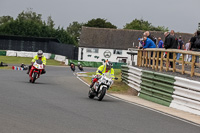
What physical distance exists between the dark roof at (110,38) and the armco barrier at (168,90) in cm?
6626

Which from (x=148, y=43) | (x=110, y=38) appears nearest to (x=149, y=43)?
(x=148, y=43)

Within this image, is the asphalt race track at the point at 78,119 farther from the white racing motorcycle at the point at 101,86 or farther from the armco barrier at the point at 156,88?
the armco barrier at the point at 156,88

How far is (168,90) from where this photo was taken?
16188 millimetres

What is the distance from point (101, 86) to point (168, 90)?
222 centimetres

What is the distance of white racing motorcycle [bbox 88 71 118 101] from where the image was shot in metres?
15.9

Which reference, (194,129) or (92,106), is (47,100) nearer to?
(92,106)

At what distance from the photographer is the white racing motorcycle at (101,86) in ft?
52.1

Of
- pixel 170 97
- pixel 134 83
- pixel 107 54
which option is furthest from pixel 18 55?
pixel 170 97

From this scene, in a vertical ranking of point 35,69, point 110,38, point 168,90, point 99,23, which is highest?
point 99,23

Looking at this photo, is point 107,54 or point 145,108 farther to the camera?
point 107,54

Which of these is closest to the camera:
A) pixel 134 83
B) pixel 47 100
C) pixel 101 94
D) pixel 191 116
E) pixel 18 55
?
pixel 191 116

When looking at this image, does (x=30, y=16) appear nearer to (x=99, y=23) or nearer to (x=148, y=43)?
(x=99, y=23)

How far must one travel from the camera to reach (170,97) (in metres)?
15.9

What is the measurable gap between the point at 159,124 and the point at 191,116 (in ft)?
8.88
